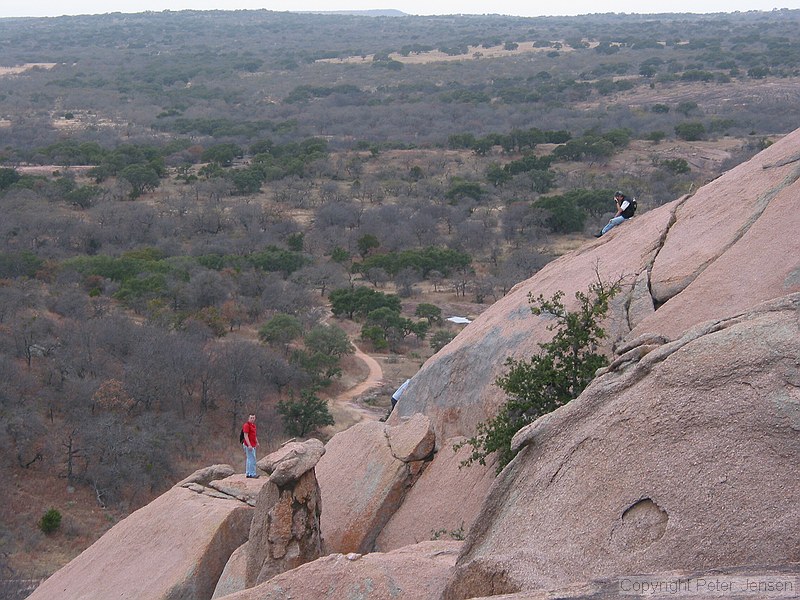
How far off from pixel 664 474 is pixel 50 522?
16.3 meters

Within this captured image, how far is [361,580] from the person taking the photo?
752 centimetres

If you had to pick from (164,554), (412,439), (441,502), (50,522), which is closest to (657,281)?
(441,502)

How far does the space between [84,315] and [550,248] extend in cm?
2159

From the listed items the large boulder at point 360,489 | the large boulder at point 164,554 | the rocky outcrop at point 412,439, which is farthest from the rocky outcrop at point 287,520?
the rocky outcrop at point 412,439

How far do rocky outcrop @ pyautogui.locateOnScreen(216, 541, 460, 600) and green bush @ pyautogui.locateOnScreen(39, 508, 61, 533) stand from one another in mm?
13052

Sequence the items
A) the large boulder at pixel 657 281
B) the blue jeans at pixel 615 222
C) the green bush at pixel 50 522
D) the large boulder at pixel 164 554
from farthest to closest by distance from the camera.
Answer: the green bush at pixel 50 522 < the blue jeans at pixel 615 222 < the large boulder at pixel 164 554 < the large boulder at pixel 657 281

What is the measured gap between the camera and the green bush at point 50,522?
1911 cm

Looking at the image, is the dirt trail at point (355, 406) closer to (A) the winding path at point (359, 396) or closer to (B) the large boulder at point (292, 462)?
(A) the winding path at point (359, 396)

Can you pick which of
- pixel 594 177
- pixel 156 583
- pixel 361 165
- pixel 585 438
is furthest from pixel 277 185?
pixel 585 438

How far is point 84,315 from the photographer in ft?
102

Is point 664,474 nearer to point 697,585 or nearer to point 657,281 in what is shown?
point 697,585

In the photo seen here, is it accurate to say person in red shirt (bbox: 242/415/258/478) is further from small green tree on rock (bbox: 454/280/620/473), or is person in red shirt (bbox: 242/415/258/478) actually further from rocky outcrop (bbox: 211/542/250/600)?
small green tree on rock (bbox: 454/280/620/473)

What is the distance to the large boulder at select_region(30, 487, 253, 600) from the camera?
10578mm

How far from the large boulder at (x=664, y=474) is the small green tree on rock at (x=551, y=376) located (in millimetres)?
2384
